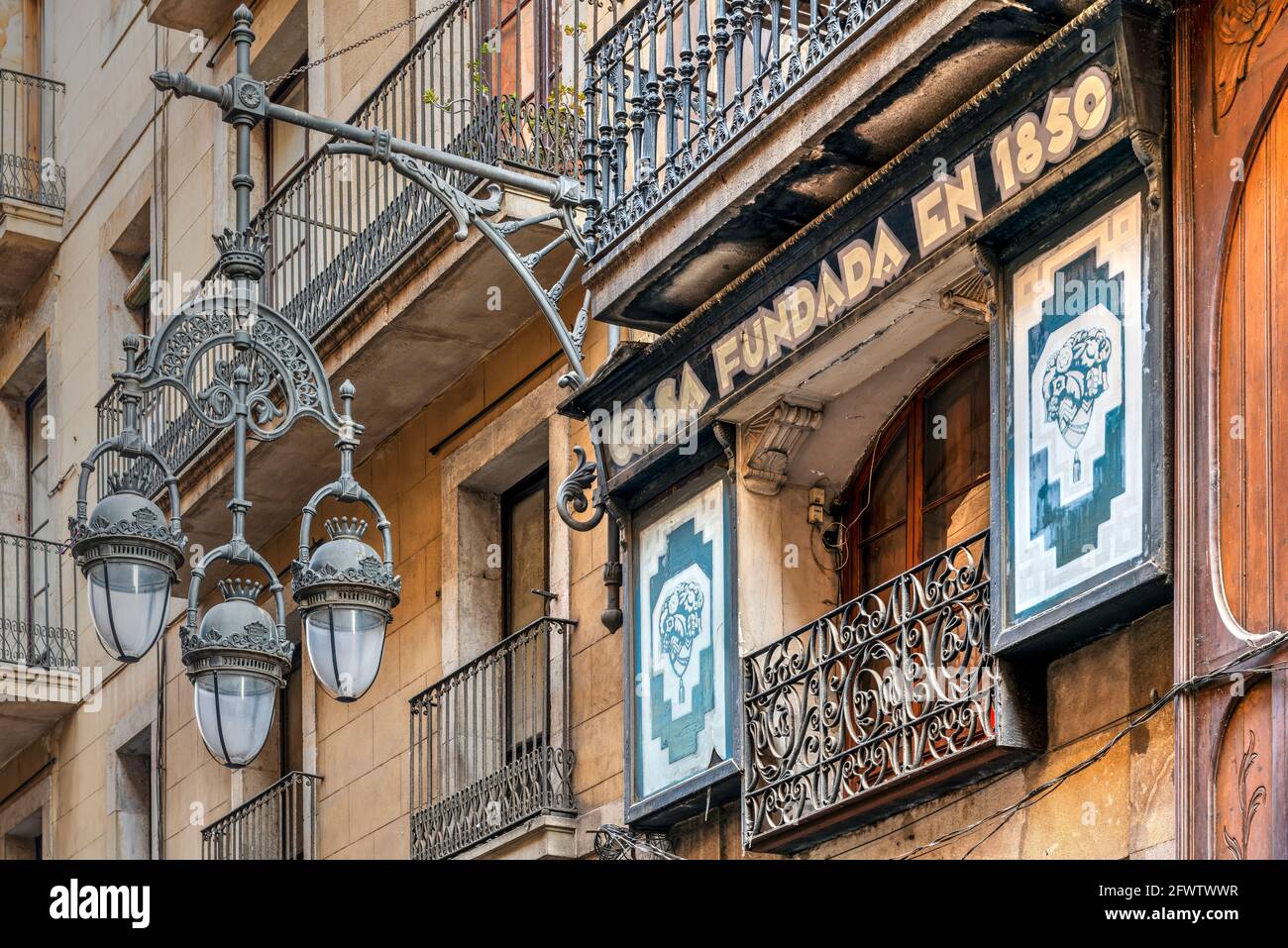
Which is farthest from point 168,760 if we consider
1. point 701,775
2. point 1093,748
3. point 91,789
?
point 1093,748

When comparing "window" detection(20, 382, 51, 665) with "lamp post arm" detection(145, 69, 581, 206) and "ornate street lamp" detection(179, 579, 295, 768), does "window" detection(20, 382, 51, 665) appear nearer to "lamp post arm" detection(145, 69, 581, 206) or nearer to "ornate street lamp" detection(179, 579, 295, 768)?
"lamp post arm" detection(145, 69, 581, 206)

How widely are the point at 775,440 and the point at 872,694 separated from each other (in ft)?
5.45

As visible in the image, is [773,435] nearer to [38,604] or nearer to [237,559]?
[237,559]

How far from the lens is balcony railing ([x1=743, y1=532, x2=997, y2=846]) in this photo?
10742mm

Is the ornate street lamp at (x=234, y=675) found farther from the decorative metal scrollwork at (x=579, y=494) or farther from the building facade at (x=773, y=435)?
the decorative metal scrollwork at (x=579, y=494)

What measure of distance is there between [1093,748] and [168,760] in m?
10.4

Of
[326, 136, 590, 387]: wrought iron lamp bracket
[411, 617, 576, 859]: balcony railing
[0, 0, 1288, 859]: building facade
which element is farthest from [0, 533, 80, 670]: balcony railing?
[326, 136, 590, 387]: wrought iron lamp bracket

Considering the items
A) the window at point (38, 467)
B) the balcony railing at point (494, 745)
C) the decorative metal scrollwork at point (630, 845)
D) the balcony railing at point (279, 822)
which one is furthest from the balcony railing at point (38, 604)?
the decorative metal scrollwork at point (630, 845)

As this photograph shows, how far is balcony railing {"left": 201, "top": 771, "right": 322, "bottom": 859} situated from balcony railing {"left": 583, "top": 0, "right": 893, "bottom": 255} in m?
4.80

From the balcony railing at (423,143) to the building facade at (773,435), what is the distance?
0.04 m

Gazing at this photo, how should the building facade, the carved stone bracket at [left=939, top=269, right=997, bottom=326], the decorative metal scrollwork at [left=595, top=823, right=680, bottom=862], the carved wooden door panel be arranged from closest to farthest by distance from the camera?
the carved wooden door panel < the building facade < the carved stone bracket at [left=939, top=269, right=997, bottom=326] < the decorative metal scrollwork at [left=595, top=823, right=680, bottom=862]

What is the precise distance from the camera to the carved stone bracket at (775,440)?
12.5 meters

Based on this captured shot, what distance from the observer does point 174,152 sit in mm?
20703

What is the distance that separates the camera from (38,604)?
2188cm
